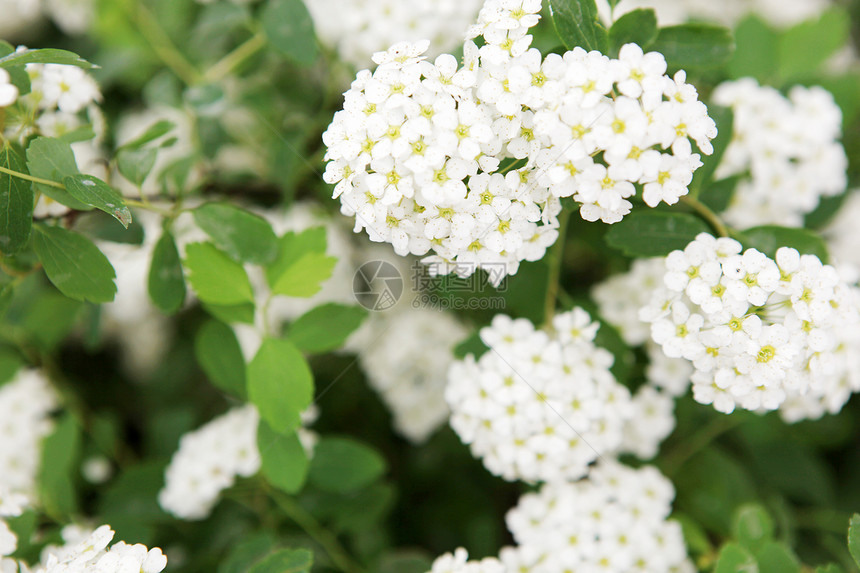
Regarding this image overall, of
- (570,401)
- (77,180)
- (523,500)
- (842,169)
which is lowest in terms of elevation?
(523,500)

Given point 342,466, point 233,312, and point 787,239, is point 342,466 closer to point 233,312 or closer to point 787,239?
point 233,312

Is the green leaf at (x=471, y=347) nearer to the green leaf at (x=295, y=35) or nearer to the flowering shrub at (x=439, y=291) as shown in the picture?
the flowering shrub at (x=439, y=291)

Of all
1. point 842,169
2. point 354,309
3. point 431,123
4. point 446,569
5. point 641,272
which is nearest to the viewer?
point 431,123

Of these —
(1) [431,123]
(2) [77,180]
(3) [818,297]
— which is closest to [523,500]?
(3) [818,297]

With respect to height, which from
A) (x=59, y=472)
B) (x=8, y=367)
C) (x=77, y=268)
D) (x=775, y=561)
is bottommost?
(x=59, y=472)

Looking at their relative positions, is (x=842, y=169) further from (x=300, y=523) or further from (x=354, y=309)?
(x=300, y=523)
